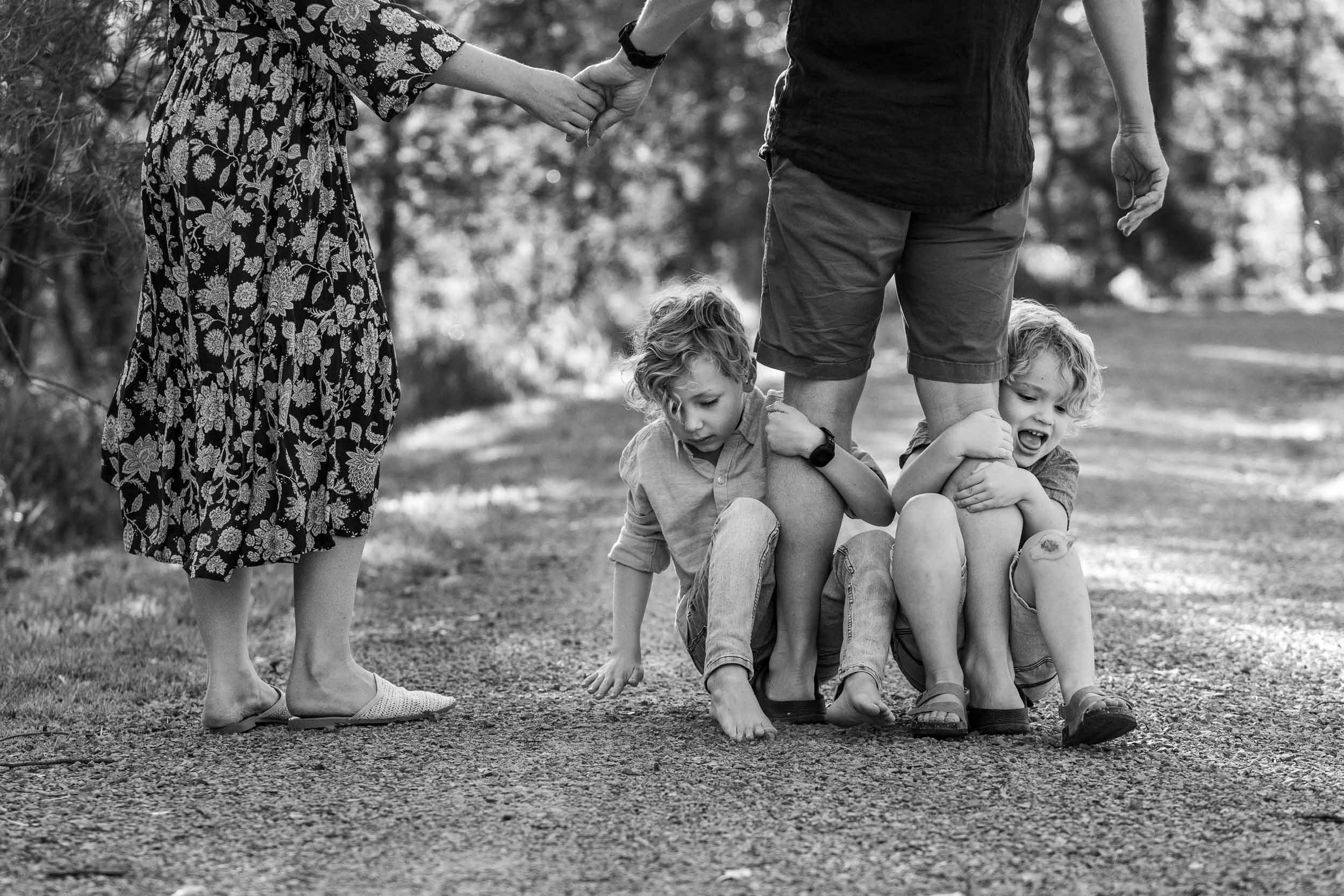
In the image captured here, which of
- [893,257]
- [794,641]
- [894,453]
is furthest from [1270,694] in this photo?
[894,453]

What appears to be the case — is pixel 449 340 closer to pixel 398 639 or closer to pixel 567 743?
pixel 398 639

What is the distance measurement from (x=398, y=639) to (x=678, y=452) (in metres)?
1.51

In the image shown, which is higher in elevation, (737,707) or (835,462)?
(835,462)

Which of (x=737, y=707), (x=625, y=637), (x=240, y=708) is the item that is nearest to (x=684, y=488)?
→ (x=625, y=637)

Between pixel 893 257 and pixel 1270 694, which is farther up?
pixel 893 257

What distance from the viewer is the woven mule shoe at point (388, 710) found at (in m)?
3.16

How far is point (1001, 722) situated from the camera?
308cm

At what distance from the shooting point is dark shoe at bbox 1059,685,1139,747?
2.85 meters

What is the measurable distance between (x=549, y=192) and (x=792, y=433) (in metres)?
11.9

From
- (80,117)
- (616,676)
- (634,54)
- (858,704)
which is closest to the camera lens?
(858,704)

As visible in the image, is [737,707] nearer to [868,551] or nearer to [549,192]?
[868,551]

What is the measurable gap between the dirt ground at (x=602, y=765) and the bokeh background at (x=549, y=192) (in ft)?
4.60

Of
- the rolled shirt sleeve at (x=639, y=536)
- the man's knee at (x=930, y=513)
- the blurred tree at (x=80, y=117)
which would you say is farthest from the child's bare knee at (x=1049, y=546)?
the blurred tree at (x=80, y=117)

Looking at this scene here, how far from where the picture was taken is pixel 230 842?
7.76ft
